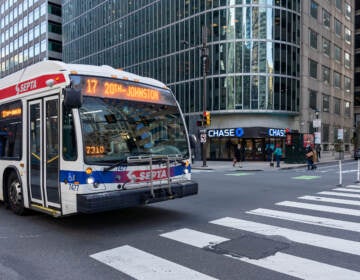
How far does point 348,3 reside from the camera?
5603cm

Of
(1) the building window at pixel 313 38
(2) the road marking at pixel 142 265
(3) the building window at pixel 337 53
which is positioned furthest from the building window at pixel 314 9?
(2) the road marking at pixel 142 265

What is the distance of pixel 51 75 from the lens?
682cm

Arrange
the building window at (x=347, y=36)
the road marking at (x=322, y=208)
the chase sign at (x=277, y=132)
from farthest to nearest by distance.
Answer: the building window at (x=347, y=36)
the chase sign at (x=277, y=132)
the road marking at (x=322, y=208)

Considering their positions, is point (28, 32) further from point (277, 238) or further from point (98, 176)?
point (277, 238)

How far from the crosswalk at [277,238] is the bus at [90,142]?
1052 millimetres

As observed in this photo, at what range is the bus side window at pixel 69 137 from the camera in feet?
20.4

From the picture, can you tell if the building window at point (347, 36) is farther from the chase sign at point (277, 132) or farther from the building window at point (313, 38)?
the chase sign at point (277, 132)

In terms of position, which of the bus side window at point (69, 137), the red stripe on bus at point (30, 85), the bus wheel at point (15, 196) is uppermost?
the red stripe on bus at point (30, 85)

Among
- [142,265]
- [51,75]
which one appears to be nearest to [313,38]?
[51,75]

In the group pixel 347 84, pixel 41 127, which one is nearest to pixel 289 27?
pixel 347 84

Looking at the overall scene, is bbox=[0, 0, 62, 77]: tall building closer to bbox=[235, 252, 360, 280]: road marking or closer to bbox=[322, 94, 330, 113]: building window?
bbox=[322, 94, 330, 113]: building window

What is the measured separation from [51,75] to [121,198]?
2.71 m

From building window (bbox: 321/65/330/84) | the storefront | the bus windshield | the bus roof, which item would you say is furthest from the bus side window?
building window (bbox: 321/65/330/84)

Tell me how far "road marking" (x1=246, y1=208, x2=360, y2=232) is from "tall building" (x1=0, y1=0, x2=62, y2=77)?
6652 centimetres
